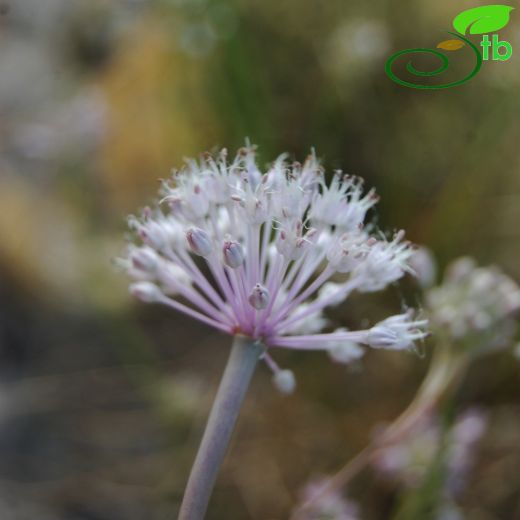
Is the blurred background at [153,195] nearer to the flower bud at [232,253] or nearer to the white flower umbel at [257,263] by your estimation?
the white flower umbel at [257,263]

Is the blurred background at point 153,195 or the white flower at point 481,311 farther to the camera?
the blurred background at point 153,195

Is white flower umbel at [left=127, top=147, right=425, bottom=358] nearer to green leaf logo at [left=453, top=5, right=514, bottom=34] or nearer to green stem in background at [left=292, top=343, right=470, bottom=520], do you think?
green stem in background at [left=292, top=343, right=470, bottom=520]

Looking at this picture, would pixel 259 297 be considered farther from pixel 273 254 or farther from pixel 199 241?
pixel 273 254

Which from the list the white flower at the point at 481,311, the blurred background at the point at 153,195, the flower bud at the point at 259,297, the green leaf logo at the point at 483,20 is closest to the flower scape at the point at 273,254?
the flower bud at the point at 259,297

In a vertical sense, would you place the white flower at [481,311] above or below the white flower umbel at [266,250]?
above

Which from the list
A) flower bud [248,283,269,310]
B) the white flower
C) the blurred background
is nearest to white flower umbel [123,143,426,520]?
flower bud [248,283,269,310]

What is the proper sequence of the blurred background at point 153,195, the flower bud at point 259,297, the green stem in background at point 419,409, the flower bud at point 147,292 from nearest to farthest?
the flower bud at point 259,297 < the flower bud at point 147,292 < the green stem in background at point 419,409 < the blurred background at point 153,195

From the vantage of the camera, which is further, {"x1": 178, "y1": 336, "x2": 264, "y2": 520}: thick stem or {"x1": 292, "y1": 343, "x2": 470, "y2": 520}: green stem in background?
{"x1": 292, "y1": 343, "x2": 470, "y2": 520}: green stem in background

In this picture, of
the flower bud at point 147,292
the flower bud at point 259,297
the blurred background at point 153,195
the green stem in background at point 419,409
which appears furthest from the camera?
the blurred background at point 153,195
